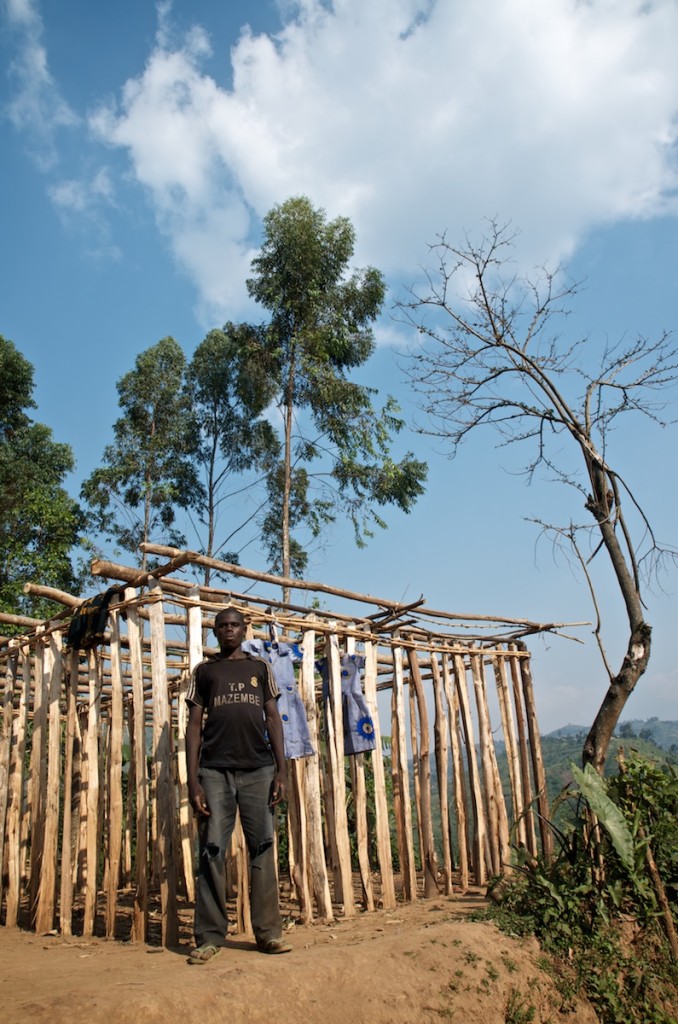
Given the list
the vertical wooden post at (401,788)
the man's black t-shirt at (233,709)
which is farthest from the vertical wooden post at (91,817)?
the vertical wooden post at (401,788)

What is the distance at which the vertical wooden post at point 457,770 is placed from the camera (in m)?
8.13

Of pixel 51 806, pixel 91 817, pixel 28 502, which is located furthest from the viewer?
pixel 28 502

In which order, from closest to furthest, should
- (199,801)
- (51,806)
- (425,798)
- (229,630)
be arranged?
(199,801) → (229,630) → (51,806) → (425,798)

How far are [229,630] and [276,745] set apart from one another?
31.2 inches

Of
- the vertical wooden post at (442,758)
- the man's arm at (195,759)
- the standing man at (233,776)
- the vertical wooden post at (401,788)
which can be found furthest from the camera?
the vertical wooden post at (442,758)

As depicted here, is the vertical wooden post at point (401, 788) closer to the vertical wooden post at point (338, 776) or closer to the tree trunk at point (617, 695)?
the vertical wooden post at point (338, 776)

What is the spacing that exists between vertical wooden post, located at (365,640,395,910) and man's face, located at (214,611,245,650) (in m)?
2.31

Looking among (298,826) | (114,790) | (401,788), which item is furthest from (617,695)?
(114,790)

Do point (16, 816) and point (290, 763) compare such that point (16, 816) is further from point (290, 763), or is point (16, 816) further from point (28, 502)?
point (28, 502)

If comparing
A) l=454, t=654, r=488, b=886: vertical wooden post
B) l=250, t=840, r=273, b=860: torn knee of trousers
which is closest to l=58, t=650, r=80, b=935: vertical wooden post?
l=250, t=840, r=273, b=860: torn knee of trousers

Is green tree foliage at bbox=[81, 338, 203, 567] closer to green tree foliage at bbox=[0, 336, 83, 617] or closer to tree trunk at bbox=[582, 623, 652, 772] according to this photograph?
green tree foliage at bbox=[0, 336, 83, 617]

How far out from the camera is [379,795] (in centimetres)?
698

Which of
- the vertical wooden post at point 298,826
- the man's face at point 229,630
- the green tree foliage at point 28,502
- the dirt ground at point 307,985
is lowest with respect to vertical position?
the dirt ground at point 307,985

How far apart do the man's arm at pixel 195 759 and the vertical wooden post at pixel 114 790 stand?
101 cm
